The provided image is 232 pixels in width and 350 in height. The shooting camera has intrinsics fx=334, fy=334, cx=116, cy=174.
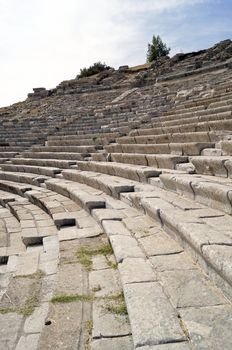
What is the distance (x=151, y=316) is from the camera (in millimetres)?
2072

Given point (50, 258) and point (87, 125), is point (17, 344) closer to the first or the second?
point (50, 258)

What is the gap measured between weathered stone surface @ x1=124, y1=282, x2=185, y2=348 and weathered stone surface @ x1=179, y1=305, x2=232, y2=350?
0.07 meters

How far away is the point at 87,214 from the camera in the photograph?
5.23 meters

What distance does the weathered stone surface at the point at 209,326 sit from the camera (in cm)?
176

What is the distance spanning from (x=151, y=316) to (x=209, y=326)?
356mm

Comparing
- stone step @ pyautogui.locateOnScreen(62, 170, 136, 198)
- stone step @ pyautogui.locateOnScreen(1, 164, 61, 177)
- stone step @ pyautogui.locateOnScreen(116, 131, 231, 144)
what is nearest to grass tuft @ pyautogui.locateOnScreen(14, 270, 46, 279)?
stone step @ pyautogui.locateOnScreen(62, 170, 136, 198)

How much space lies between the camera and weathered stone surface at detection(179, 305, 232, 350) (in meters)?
1.76

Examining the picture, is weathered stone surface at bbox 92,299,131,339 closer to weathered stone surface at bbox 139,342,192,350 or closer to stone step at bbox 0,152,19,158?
weathered stone surface at bbox 139,342,192,350

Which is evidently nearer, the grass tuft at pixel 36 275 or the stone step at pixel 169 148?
the grass tuft at pixel 36 275

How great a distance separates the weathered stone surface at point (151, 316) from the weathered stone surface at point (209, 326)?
2.8 inches

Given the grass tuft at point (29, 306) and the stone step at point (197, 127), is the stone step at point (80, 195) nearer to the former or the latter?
the grass tuft at point (29, 306)

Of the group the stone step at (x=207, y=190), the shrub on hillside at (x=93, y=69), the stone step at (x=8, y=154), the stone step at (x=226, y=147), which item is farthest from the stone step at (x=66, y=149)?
the shrub on hillside at (x=93, y=69)

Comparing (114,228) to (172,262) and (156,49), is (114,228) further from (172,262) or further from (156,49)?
(156,49)

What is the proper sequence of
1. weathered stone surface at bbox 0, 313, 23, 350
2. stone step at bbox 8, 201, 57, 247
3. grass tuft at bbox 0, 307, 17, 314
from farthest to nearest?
stone step at bbox 8, 201, 57, 247
grass tuft at bbox 0, 307, 17, 314
weathered stone surface at bbox 0, 313, 23, 350
